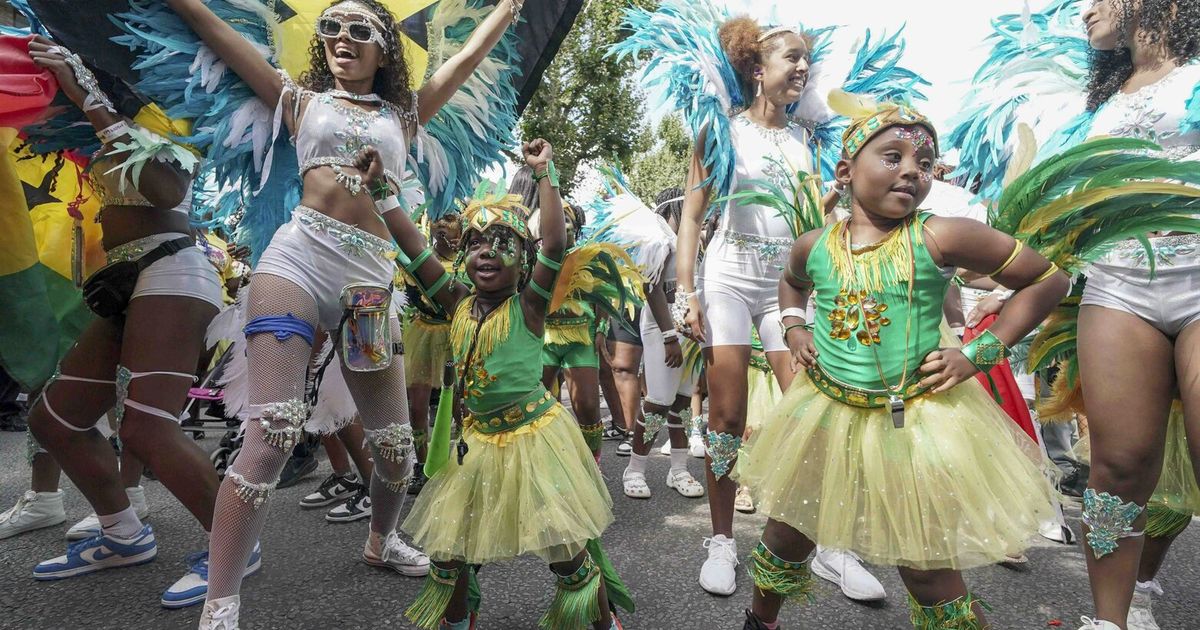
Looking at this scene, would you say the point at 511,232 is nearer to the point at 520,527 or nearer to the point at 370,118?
the point at 370,118

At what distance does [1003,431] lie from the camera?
2.08m

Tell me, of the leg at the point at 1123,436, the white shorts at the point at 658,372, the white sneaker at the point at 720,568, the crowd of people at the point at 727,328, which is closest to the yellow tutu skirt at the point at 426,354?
the crowd of people at the point at 727,328

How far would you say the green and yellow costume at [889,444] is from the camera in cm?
192

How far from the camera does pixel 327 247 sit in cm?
260

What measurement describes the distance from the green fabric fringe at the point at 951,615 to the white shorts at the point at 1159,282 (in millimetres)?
1130

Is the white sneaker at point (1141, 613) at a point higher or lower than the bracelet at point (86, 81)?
lower

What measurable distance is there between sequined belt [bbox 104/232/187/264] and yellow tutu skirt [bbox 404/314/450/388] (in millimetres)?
1962

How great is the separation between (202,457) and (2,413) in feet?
18.9

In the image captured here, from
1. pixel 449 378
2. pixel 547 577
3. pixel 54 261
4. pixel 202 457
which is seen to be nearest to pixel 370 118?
pixel 449 378

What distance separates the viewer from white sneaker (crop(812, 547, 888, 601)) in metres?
2.93

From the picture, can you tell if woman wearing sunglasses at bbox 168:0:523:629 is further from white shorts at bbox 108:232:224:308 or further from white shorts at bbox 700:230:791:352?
white shorts at bbox 700:230:791:352

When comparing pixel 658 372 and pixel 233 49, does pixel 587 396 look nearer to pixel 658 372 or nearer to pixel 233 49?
pixel 658 372

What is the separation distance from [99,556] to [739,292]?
3147 mm

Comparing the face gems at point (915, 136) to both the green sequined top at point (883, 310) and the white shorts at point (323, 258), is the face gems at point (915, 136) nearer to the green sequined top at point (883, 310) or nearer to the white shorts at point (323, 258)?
the green sequined top at point (883, 310)
